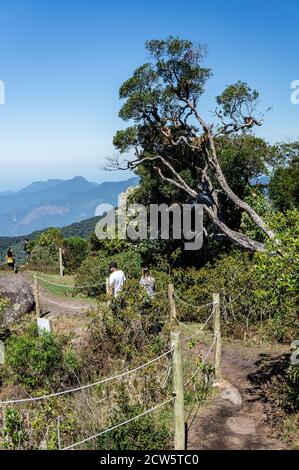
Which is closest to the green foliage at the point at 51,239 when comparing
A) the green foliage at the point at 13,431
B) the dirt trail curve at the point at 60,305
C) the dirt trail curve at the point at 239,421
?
the dirt trail curve at the point at 60,305

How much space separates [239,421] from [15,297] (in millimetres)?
9432

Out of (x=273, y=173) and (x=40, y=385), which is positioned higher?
(x=273, y=173)

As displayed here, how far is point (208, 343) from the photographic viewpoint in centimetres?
1166

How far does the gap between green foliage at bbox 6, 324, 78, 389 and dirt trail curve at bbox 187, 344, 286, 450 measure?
2.72m

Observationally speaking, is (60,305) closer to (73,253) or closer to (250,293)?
(250,293)

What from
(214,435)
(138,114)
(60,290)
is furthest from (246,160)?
(214,435)

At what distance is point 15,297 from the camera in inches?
596

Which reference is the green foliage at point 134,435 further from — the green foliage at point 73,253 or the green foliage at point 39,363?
the green foliage at point 73,253

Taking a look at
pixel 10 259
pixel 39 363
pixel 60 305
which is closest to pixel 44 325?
pixel 39 363

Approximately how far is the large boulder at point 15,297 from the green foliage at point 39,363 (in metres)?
5.75

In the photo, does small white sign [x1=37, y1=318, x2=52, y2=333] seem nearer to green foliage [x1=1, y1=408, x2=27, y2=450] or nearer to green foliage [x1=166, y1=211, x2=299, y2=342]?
green foliage [x1=166, y1=211, x2=299, y2=342]

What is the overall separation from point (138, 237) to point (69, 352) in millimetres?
16238

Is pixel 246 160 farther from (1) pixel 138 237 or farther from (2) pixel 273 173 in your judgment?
(1) pixel 138 237

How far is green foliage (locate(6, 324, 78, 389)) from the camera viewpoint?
8617 mm
